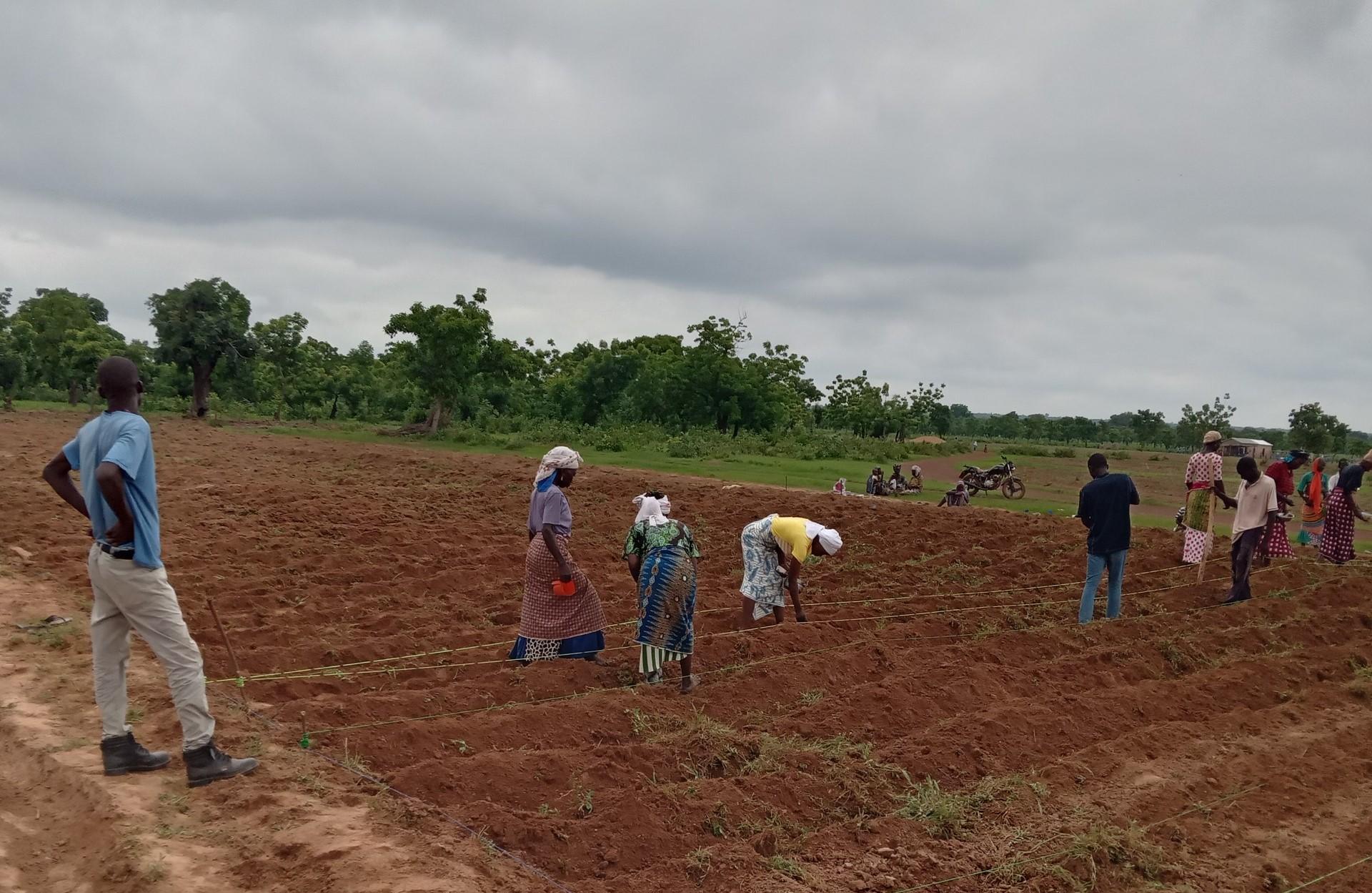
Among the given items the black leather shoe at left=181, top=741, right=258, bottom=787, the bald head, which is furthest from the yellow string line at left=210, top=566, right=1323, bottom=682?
the bald head

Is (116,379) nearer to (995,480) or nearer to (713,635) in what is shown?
(713,635)

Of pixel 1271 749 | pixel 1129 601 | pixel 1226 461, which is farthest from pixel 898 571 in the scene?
pixel 1226 461

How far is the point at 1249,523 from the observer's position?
9.75 meters

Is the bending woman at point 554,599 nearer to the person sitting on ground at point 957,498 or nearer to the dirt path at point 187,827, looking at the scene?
the dirt path at point 187,827

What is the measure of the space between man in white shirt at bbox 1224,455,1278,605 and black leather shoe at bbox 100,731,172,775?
9.47 metres

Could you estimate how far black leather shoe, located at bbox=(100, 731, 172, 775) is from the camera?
4578 millimetres

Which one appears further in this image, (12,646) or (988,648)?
(988,648)

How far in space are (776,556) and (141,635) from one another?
459cm

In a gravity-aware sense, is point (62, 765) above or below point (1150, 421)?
below

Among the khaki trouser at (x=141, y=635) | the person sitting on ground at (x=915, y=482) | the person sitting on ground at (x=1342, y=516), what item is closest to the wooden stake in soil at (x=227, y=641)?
the khaki trouser at (x=141, y=635)

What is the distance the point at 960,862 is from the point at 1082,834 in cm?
70

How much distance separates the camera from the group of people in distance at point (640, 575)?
6.35 metres

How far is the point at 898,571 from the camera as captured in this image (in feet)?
38.5

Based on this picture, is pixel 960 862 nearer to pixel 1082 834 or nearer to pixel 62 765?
pixel 1082 834
